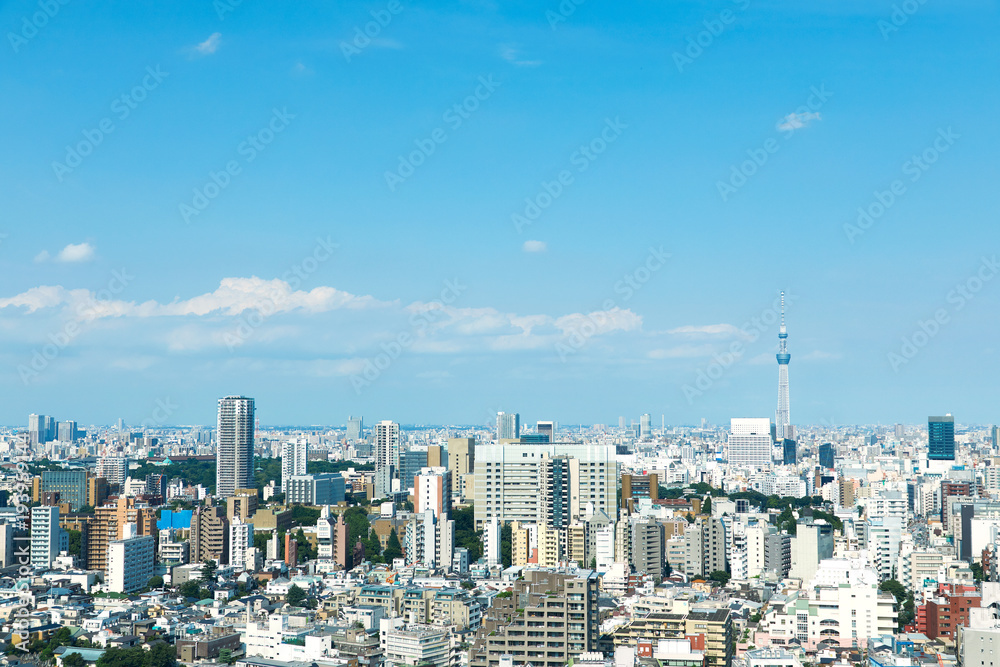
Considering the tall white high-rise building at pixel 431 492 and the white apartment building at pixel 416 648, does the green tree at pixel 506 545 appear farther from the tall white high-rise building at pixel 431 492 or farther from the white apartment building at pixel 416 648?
the white apartment building at pixel 416 648

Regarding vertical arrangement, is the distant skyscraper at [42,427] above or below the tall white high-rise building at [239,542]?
above

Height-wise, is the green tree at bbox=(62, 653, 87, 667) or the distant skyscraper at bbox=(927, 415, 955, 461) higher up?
the distant skyscraper at bbox=(927, 415, 955, 461)

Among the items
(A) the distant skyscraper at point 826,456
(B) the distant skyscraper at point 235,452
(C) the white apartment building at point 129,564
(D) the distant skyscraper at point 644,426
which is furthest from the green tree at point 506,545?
(D) the distant skyscraper at point 644,426

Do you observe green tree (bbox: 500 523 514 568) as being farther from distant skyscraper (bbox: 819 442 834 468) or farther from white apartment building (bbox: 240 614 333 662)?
distant skyscraper (bbox: 819 442 834 468)

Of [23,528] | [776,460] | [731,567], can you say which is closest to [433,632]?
[731,567]

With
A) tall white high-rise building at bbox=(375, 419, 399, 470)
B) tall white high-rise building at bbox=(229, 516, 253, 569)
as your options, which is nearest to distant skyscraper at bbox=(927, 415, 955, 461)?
tall white high-rise building at bbox=(375, 419, 399, 470)

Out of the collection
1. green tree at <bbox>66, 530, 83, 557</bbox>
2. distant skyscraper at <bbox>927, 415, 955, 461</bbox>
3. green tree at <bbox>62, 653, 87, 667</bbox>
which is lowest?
green tree at <bbox>62, 653, 87, 667</bbox>

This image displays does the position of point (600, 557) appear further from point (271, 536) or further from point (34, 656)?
point (34, 656)
